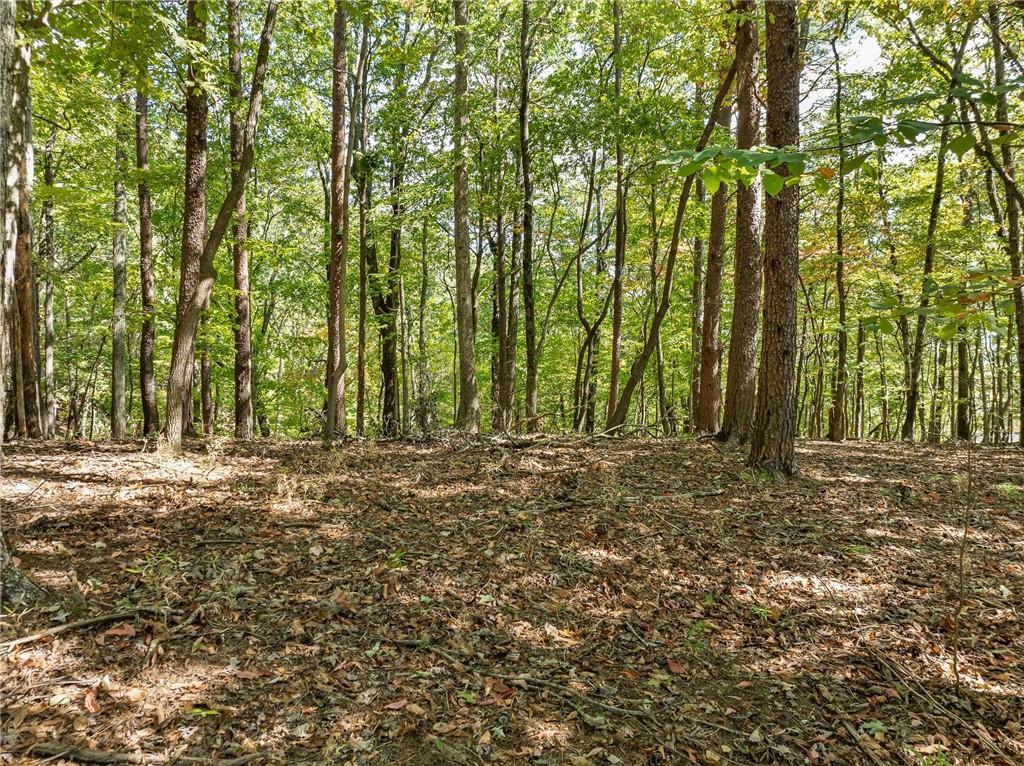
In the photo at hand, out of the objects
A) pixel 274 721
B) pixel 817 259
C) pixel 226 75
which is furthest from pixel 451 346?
pixel 274 721

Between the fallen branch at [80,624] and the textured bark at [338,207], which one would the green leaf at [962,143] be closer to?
the fallen branch at [80,624]

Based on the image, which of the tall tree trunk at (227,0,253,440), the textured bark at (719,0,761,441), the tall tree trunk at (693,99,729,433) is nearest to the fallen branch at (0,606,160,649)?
the textured bark at (719,0,761,441)

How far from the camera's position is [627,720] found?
3.10 m

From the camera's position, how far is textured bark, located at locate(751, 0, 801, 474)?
6.39m

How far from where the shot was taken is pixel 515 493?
251 inches

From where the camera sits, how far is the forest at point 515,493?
2.87 meters

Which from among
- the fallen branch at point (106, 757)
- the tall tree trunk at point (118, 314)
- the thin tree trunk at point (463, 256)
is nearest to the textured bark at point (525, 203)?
the thin tree trunk at point (463, 256)

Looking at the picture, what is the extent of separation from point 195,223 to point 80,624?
266 inches

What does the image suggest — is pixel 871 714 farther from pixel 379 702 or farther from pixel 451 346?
pixel 451 346

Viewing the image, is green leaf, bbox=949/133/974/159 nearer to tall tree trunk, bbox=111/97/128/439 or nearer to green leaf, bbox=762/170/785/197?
green leaf, bbox=762/170/785/197

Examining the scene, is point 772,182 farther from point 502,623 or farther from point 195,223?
point 195,223

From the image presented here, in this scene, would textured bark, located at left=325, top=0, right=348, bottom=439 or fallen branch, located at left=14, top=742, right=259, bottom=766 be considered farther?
textured bark, located at left=325, top=0, right=348, bottom=439

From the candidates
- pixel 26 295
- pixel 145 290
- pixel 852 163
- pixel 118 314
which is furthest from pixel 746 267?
pixel 118 314

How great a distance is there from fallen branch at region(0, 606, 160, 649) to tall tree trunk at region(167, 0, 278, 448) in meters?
4.39
